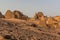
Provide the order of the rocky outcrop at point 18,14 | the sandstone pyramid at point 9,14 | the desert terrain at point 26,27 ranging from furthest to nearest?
the rocky outcrop at point 18,14
the sandstone pyramid at point 9,14
the desert terrain at point 26,27

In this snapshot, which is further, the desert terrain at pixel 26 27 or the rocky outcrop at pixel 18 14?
the rocky outcrop at pixel 18 14

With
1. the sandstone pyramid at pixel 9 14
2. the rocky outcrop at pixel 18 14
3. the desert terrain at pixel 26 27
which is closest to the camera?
the desert terrain at pixel 26 27

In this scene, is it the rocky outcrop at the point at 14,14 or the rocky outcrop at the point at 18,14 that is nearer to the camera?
the rocky outcrop at the point at 14,14

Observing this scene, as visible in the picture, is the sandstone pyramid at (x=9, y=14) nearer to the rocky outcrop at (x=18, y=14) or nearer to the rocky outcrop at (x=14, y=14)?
the rocky outcrop at (x=14, y=14)

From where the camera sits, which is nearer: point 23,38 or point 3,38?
point 3,38

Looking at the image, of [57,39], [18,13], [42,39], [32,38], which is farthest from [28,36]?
[18,13]

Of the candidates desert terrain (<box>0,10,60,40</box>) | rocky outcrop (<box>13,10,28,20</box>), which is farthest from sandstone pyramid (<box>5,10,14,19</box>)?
rocky outcrop (<box>13,10,28,20</box>)

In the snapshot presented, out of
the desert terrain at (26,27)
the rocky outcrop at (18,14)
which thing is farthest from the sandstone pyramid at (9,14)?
the rocky outcrop at (18,14)

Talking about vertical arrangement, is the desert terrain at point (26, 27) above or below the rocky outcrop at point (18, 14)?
below

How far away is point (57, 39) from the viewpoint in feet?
59.2

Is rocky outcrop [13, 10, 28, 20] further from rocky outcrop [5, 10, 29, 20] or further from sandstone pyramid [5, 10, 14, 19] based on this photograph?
sandstone pyramid [5, 10, 14, 19]

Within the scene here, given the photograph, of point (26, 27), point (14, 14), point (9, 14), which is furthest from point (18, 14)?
point (26, 27)

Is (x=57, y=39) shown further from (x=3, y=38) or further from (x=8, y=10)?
(x=8, y=10)

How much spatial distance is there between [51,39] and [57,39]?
4.53 feet
